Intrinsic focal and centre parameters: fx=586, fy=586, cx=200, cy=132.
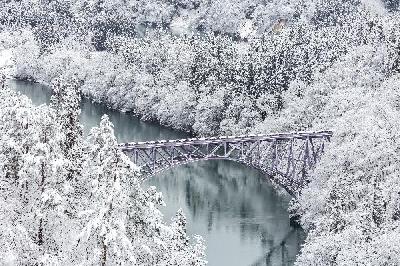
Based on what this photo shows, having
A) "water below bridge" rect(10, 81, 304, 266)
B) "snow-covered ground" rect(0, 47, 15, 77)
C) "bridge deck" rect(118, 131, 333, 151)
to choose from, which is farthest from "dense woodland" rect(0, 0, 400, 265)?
"water below bridge" rect(10, 81, 304, 266)

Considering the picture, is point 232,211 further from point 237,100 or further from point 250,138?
point 237,100

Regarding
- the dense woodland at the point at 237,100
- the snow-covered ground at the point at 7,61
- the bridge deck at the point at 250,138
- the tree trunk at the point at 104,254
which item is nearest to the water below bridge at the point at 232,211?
the dense woodland at the point at 237,100

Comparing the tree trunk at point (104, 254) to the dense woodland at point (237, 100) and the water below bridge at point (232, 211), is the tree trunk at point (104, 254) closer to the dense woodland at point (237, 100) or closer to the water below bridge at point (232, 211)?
the dense woodland at point (237, 100)

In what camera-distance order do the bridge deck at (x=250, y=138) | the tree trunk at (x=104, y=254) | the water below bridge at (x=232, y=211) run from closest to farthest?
the tree trunk at (x=104, y=254), the water below bridge at (x=232, y=211), the bridge deck at (x=250, y=138)

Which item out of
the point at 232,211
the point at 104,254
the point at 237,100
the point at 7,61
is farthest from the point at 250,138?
the point at 7,61

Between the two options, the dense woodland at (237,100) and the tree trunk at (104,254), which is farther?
the dense woodland at (237,100)

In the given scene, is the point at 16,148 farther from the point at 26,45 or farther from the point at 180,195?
the point at 26,45
